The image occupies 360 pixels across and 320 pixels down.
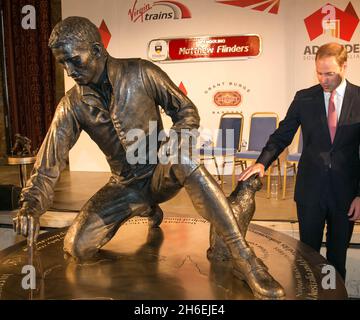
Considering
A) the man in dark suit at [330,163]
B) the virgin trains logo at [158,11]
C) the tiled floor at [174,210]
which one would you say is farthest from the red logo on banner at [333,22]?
the man in dark suit at [330,163]

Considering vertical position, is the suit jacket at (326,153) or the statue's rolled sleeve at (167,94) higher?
the statue's rolled sleeve at (167,94)

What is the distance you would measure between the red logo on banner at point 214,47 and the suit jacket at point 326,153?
4179 millimetres

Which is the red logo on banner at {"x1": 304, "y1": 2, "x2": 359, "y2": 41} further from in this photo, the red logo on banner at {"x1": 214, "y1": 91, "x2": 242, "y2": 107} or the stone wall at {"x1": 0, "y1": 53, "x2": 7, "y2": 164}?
the stone wall at {"x1": 0, "y1": 53, "x2": 7, "y2": 164}

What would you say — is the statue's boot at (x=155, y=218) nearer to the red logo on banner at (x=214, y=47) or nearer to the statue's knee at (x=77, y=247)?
the statue's knee at (x=77, y=247)

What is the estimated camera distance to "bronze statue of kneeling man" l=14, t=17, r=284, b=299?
1663 mm

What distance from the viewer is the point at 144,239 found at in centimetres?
229

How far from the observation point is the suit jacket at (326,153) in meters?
2.24

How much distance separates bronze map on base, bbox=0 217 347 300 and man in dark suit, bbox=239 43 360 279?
0.92 feet

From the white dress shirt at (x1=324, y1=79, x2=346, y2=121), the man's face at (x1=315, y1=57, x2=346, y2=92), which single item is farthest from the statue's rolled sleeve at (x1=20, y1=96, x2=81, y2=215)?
the white dress shirt at (x1=324, y1=79, x2=346, y2=121)

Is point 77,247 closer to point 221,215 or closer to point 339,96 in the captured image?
point 221,215

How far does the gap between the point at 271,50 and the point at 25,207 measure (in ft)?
17.1

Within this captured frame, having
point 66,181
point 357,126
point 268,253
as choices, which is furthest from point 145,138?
point 66,181

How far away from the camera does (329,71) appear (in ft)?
6.95

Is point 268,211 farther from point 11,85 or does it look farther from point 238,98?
point 11,85
